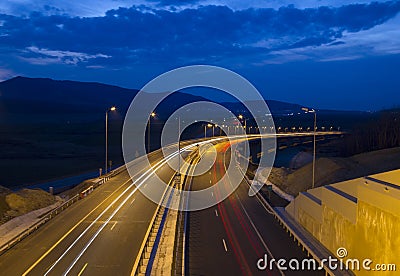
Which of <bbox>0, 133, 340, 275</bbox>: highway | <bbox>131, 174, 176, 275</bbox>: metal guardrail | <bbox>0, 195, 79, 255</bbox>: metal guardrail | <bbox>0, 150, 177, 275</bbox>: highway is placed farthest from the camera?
<bbox>0, 195, 79, 255</bbox>: metal guardrail

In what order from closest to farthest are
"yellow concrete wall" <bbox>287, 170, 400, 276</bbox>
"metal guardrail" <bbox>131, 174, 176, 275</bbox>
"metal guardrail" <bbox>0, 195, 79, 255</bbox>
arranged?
"yellow concrete wall" <bbox>287, 170, 400, 276</bbox> < "metal guardrail" <bbox>131, 174, 176, 275</bbox> < "metal guardrail" <bbox>0, 195, 79, 255</bbox>

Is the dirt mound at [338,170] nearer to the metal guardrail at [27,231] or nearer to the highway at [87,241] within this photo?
the highway at [87,241]

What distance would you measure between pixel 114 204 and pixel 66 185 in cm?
2058

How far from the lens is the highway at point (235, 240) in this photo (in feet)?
65.6

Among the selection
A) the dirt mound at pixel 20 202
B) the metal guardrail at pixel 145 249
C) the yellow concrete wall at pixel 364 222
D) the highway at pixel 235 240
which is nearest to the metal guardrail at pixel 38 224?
the dirt mound at pixel 20 202

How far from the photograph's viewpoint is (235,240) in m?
24.5

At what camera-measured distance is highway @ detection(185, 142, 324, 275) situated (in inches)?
788

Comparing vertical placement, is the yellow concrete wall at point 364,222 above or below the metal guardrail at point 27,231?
above

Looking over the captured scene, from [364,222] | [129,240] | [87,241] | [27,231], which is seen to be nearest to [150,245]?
[129,240]

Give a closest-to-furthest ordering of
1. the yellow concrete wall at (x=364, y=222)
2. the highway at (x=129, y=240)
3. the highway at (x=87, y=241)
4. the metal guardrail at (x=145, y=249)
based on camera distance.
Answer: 1. the yellow concrete wall at (x=364, y=222)
2. the metal guardrail at (x=145, y=249)
3. the highway at (x=87, y=241)
4. the highway at (x=129, y=240)

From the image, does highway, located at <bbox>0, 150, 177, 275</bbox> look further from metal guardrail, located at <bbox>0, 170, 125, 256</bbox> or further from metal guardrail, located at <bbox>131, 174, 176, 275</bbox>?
metal guardrail, located at <bbox>131, 174, 176, 275</bbox>

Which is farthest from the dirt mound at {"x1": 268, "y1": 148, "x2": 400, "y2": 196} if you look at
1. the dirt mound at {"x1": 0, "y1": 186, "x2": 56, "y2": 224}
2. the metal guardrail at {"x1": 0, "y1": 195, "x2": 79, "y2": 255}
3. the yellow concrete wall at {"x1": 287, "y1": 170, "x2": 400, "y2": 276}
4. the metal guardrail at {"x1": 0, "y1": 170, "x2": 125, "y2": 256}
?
the dirt mound at {"x1": 0, "y1": 186, "x2": 56, "y2": 224}

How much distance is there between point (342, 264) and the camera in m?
20.0

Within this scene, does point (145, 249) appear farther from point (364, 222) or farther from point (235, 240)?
point (364, 222)
